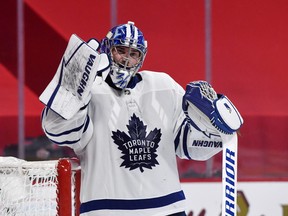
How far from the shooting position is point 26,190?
2.09 metres

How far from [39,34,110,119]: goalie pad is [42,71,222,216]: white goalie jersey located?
10 centimetres

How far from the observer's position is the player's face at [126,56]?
214 cm

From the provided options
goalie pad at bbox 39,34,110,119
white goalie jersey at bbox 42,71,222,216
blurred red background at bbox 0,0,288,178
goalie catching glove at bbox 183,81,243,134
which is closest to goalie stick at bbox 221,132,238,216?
goalie catching glove at bbox 183,81,243,134

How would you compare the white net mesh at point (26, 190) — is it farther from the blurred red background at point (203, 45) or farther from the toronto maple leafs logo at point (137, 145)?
the blurred red background at point (203, 45)

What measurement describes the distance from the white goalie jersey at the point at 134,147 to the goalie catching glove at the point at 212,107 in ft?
0.28

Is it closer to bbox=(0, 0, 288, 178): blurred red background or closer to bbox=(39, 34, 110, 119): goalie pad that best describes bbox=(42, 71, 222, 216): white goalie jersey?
bbox=(39, 34, 110, 119): goalie pad

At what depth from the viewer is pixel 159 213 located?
215 cm

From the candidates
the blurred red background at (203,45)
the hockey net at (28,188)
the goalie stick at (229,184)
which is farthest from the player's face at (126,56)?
the blurred red background at (203,45)

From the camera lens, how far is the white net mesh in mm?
2072

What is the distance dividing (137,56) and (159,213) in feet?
1.22

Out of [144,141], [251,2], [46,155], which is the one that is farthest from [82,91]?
[251,2]

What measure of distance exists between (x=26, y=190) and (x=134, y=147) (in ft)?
0.88

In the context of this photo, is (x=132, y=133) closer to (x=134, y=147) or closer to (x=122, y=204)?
(x=134, y=147)

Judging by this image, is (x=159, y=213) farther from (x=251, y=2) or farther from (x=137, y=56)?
(x=251, y=2)
